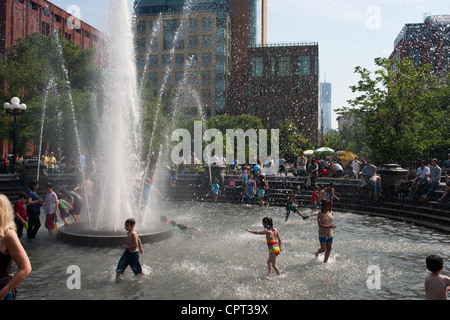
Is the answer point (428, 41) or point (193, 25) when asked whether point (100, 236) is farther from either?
point (428, 41)

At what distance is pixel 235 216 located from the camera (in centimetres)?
1744

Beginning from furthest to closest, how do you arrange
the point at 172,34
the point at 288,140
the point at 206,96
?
the point at 172,34, the point at 206,96, the point at 288,140

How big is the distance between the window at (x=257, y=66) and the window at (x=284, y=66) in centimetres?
333

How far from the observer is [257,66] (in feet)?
245

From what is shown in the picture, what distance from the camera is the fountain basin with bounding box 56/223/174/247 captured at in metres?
11.0

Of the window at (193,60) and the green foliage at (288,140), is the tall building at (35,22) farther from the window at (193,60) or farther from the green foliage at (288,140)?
the green foliage at (288,140)

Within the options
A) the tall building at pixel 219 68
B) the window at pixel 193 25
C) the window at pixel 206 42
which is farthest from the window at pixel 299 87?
the window at pixel 193 25

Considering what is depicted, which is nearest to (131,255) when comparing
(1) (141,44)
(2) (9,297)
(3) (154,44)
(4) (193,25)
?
(2) (9,297)

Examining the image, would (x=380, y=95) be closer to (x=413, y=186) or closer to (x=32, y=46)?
(x=413, y=186)

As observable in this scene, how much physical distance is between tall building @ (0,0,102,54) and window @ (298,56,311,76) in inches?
1422

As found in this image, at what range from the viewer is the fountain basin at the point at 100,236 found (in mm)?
10961

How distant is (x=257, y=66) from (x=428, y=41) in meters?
29.9

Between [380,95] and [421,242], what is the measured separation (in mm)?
16727

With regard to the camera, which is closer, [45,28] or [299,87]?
[45,28]
